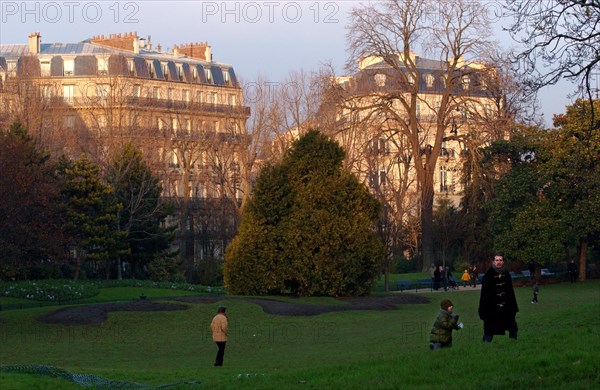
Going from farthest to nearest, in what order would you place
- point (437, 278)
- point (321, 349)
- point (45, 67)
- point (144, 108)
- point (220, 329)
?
point (45, 67), point (144, 108), point (437, 278), point (321, 349), point (220, 329)

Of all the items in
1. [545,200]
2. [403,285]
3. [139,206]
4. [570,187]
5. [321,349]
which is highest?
[570,187]

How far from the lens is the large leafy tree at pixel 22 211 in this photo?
122ft

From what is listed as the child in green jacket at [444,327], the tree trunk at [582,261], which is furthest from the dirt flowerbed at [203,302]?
the child in green jacket at [444,327]

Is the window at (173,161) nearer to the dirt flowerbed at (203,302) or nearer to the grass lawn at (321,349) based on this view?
the grass lawn at (321,349)

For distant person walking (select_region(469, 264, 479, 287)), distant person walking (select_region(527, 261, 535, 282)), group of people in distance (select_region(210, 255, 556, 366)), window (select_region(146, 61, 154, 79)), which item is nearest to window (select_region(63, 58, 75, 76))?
window (select_region(146, 61, 154, 79))

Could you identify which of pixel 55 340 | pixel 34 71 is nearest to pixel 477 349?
pixel 55 340

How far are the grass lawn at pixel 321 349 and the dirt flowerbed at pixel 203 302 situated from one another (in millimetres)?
559

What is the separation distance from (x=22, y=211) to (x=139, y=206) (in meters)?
21.9

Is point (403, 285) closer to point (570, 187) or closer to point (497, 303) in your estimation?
point (570, 187)

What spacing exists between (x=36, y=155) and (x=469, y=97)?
2349 cm

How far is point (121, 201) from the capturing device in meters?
60.5

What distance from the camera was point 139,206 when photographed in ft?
199

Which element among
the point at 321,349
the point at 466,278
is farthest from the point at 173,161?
the point at 321,349

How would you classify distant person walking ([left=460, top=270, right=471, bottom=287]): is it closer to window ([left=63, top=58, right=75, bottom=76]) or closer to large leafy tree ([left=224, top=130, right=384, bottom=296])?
large leafy tree ([left=224, top=130, right=384, bottom=296])
